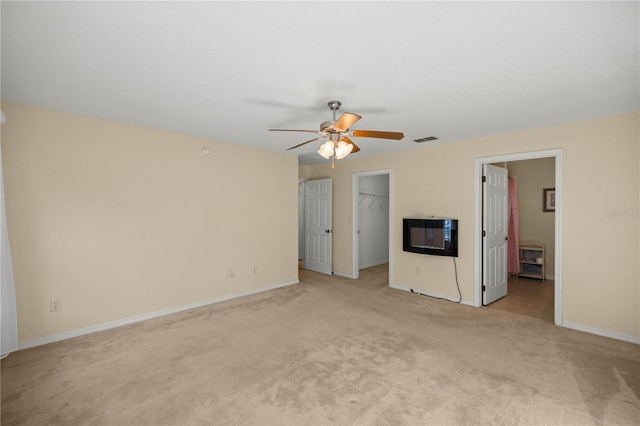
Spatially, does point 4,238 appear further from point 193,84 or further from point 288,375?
point 288,375

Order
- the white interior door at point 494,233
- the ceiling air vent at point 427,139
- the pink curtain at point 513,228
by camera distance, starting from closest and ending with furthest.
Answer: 1. the ceiling air vent at point 427,139
2. the white interior door at point 494,233
3. the pink curtain at point 513,228

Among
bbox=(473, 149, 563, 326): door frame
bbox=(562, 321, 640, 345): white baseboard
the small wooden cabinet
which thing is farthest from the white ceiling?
the small wooden cabinet

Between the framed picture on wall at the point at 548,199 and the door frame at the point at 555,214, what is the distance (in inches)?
90.4

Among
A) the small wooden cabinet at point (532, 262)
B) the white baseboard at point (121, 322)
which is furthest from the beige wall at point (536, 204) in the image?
the white baseboard at point (121, 322)

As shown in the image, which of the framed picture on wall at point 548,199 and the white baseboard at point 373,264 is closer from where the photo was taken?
A: the framed picture on wall at point 548,199

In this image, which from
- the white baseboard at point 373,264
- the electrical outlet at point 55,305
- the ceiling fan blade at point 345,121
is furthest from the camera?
the white baseboard at point 373,264

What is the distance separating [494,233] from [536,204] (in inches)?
86.1

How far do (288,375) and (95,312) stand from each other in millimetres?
2458

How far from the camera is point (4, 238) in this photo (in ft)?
8.39

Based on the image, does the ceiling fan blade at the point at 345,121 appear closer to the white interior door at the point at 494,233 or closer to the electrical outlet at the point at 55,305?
the white interior door at the point at 494,233

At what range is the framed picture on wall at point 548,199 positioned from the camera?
5523mm

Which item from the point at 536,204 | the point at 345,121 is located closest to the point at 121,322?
the point at 345,121

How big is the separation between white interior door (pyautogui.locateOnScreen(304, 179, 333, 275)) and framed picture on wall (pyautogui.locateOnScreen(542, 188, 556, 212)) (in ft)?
13.6

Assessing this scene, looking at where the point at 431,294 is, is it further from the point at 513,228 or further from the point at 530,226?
the point at 530,226
